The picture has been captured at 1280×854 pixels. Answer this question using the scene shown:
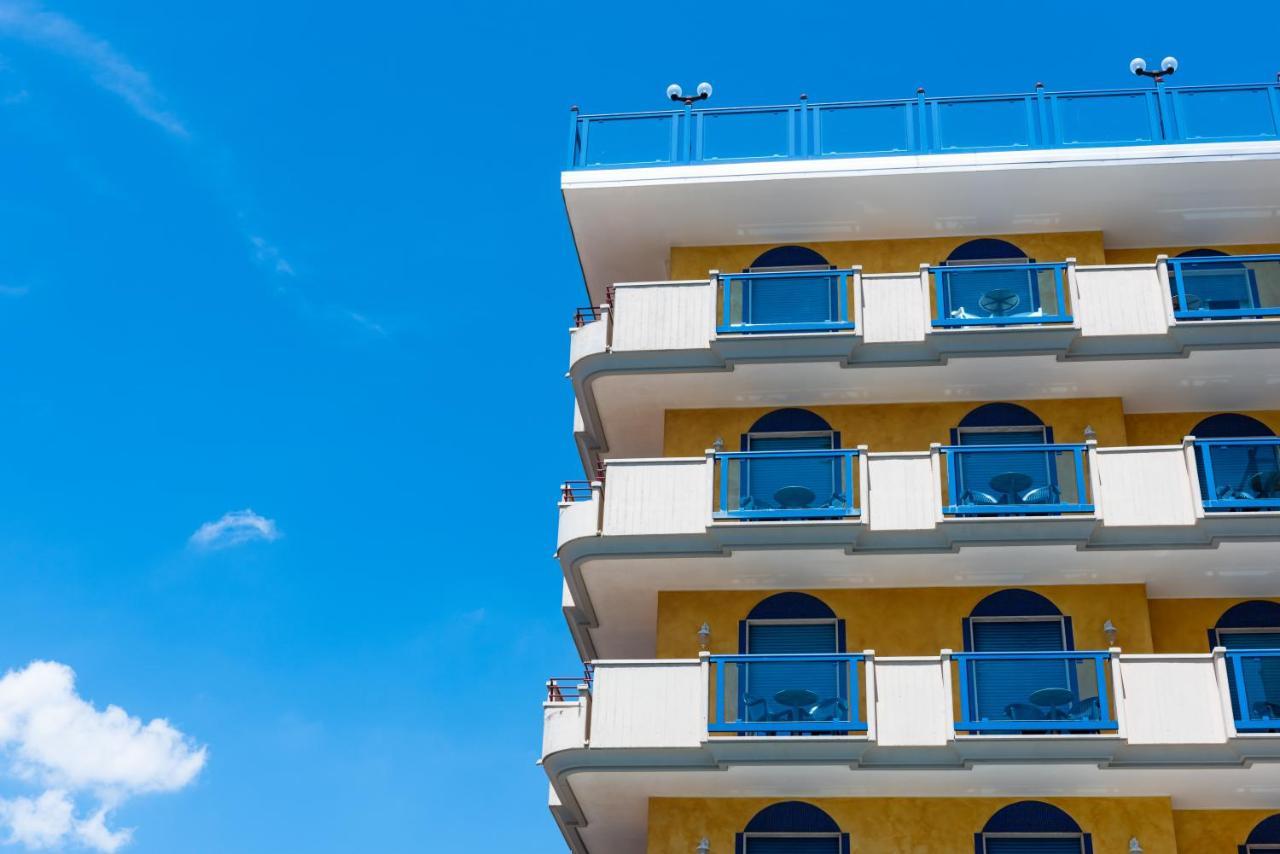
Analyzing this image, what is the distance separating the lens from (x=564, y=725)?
83.1 feet

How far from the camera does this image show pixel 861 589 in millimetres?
27172

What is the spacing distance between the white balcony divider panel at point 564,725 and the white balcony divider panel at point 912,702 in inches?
169

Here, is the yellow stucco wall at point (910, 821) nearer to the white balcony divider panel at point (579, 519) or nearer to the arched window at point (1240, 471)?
the white balcony divider panel at point (579, 519)

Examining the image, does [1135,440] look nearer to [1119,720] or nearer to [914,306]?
[914,306]

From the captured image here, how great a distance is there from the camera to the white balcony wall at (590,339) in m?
28.6

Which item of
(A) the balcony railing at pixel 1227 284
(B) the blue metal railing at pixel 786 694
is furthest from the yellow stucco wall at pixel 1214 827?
(A) the balcony railing at pixel 1227 284

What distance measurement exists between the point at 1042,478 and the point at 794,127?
7585mm

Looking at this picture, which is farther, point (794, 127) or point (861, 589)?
point (794, 127)

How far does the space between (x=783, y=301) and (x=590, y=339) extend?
328 cm

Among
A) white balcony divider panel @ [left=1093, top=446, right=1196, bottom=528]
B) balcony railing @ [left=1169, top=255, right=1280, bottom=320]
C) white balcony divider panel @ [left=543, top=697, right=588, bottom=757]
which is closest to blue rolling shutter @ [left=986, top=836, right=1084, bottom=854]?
white balcony divider panel @ [left=1093, top=446, right=1196, bottom=528]

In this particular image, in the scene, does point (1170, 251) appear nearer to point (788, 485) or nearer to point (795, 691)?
point (788, 485)

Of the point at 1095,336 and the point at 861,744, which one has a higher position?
the point at 1095,336

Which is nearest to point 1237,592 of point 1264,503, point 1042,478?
point 1264,503

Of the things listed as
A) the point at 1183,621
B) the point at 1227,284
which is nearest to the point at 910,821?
the point at 1183,621
